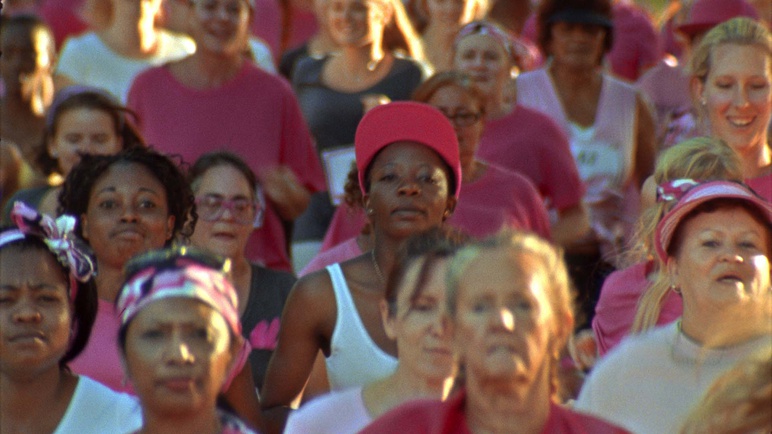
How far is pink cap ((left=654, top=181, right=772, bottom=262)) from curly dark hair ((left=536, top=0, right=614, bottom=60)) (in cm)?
342

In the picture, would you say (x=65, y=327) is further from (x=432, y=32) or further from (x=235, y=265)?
(x=432, y=32)

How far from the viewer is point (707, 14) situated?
26.9 ft

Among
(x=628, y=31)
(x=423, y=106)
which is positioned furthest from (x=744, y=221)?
(x=628, y=31)

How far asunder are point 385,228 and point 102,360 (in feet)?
3.36

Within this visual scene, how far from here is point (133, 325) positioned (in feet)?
14.0

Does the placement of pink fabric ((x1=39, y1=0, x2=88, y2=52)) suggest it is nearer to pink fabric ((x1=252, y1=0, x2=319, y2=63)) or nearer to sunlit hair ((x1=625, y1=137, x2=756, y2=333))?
pink fabric ((x1=252, y1=0, x2=319, y2=63))

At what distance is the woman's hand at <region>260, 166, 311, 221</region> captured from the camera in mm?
7250

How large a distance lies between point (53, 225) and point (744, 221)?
208cm

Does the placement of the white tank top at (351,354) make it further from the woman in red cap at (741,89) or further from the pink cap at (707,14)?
the pink cap at (707,14)

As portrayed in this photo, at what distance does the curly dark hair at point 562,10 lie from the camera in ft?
27.3

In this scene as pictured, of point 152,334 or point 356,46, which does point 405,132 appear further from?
point 356,46

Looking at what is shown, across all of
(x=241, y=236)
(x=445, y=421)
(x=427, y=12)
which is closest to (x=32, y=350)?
(x=445, y=421)

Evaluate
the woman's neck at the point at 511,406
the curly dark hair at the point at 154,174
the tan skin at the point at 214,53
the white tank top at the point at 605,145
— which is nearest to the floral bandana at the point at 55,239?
the curly dark hair at the point at 154,174

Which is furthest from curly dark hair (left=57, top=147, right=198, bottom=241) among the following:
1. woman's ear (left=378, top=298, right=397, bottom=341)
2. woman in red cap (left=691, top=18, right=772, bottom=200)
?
woman in red cap (left=691, top=18, right=772, bottom=200)
